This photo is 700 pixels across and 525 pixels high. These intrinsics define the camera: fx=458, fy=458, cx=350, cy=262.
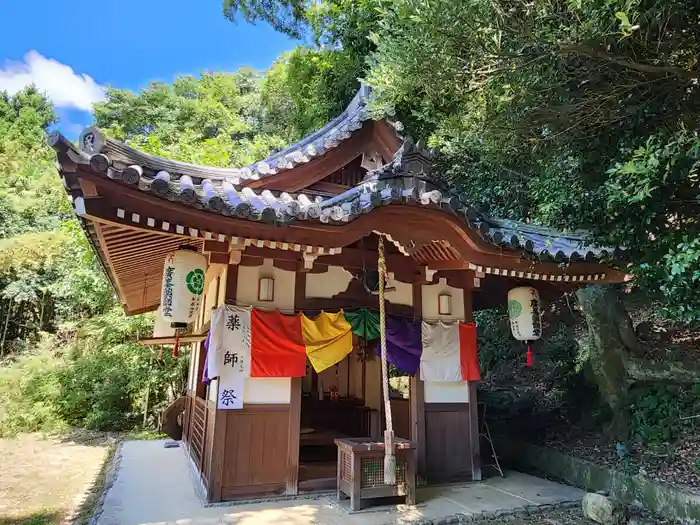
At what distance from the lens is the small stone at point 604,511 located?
5.33m

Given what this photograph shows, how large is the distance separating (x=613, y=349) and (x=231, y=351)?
244 inches

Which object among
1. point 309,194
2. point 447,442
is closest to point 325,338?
point 309,194

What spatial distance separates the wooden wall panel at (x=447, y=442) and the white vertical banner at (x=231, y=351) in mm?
2897

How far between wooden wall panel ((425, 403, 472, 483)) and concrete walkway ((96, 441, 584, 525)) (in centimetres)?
27

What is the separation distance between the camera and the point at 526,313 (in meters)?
7.15

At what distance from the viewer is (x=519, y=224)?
7312mm

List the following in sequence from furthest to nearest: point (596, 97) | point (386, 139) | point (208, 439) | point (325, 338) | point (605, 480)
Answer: point (386, 139) < point (605, 480) < point (325, 338) < point (208, 439) < point (596, 97)

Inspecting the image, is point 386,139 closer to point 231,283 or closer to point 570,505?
Answer: point 231,283

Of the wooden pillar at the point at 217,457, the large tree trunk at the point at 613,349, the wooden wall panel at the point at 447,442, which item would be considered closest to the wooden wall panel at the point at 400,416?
Result: the wooden wall panel at the point at 447,442

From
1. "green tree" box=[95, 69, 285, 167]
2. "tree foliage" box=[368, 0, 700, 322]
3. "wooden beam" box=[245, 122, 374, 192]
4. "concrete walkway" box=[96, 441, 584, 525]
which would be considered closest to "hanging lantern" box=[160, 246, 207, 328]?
"wooden beam" box=[245, 122, 374, 192]

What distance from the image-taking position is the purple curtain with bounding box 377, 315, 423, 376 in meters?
6.84

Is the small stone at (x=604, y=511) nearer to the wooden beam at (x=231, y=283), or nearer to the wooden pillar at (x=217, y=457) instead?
the wooden pillar at (x=217, y=457)

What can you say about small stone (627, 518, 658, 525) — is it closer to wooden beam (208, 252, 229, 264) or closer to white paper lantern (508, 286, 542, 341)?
white paper lantern (508, 286, 542, 341)

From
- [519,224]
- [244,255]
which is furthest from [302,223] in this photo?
[519,224]
